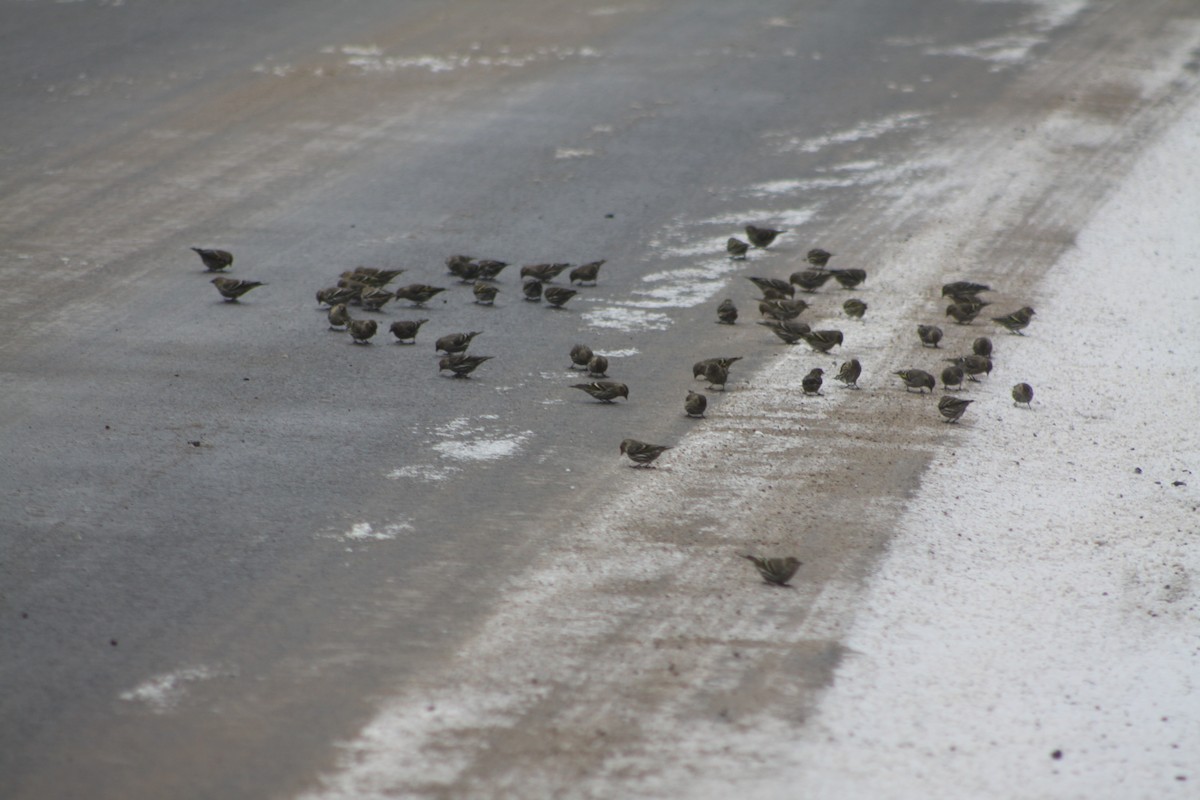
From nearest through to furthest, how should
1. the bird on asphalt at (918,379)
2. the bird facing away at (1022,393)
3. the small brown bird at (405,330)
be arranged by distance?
the bird facing away at (1022,393) < the bird on asphalt at (918,379) < the small brown bird at (405,330)

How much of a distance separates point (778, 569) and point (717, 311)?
576 cm

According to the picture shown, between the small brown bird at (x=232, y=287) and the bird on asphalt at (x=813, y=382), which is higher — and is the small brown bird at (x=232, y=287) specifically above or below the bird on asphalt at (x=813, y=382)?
above

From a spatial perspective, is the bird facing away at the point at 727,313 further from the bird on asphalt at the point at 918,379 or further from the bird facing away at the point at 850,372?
the bird on asphalt at the point at 918,379

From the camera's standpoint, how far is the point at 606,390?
10688 mm

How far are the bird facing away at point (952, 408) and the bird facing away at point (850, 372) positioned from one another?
2.80 ft

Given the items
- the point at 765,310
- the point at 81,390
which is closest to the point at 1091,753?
the point at 765,310

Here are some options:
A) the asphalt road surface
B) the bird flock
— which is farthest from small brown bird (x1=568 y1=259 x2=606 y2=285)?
the asphalt road surface

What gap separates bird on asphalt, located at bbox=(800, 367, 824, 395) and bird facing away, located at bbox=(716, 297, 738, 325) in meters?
1.75

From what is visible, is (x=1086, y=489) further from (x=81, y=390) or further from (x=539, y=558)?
(x=81, y=390)

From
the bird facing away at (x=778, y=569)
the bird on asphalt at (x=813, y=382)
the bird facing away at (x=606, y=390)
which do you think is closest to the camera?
the bird facing away at (x=778, y=569)

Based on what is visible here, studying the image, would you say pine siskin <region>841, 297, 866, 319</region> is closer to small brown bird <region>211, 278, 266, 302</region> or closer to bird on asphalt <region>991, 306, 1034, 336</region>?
bird on asphalt <region>991, 306, 1034, 336</region>

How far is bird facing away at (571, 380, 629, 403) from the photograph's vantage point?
10.7 meters

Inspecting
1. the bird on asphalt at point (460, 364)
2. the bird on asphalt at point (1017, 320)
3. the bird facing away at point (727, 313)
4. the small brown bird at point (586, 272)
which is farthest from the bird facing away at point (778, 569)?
the small brown bird at point (586, 272)

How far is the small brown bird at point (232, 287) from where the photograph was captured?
1294 cm
